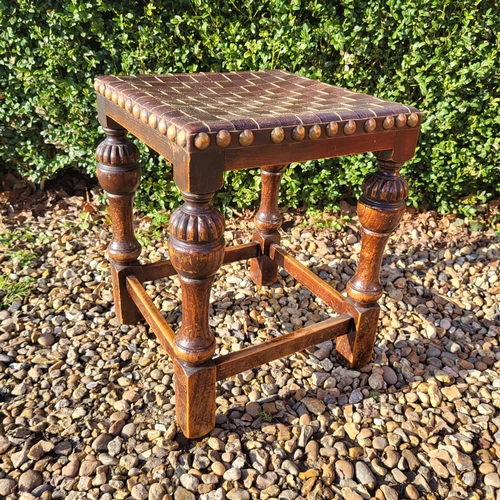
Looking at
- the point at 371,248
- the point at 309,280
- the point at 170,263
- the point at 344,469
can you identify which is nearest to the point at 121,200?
the point at 170,263

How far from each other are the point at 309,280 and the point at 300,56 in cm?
111

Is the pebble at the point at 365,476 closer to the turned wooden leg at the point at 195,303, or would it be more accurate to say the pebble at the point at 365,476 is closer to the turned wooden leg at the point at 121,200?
the turned wooden leg at the point at 195,303

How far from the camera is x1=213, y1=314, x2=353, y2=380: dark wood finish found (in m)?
1.52

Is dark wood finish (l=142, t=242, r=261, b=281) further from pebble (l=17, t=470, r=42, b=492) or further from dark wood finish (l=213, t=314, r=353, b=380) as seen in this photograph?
pebble (l=17, t=470, r=42, b=492)

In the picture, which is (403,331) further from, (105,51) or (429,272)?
(105,51)

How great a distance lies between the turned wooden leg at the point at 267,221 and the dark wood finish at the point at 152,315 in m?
0.57

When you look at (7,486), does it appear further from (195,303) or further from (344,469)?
(344,469)

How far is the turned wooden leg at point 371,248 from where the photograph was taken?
61.1 inches

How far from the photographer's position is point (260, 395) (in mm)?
1728

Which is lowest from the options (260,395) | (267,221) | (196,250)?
(260,395)

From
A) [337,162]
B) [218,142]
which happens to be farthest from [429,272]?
[218,142]

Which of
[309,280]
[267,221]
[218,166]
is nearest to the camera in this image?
[218,166]

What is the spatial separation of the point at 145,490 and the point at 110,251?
84cm

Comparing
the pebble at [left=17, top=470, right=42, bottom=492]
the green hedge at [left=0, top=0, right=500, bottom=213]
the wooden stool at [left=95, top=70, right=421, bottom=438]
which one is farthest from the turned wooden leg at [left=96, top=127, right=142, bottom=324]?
the green hedge at [left=0, top=0, right=500, bottom=213]
